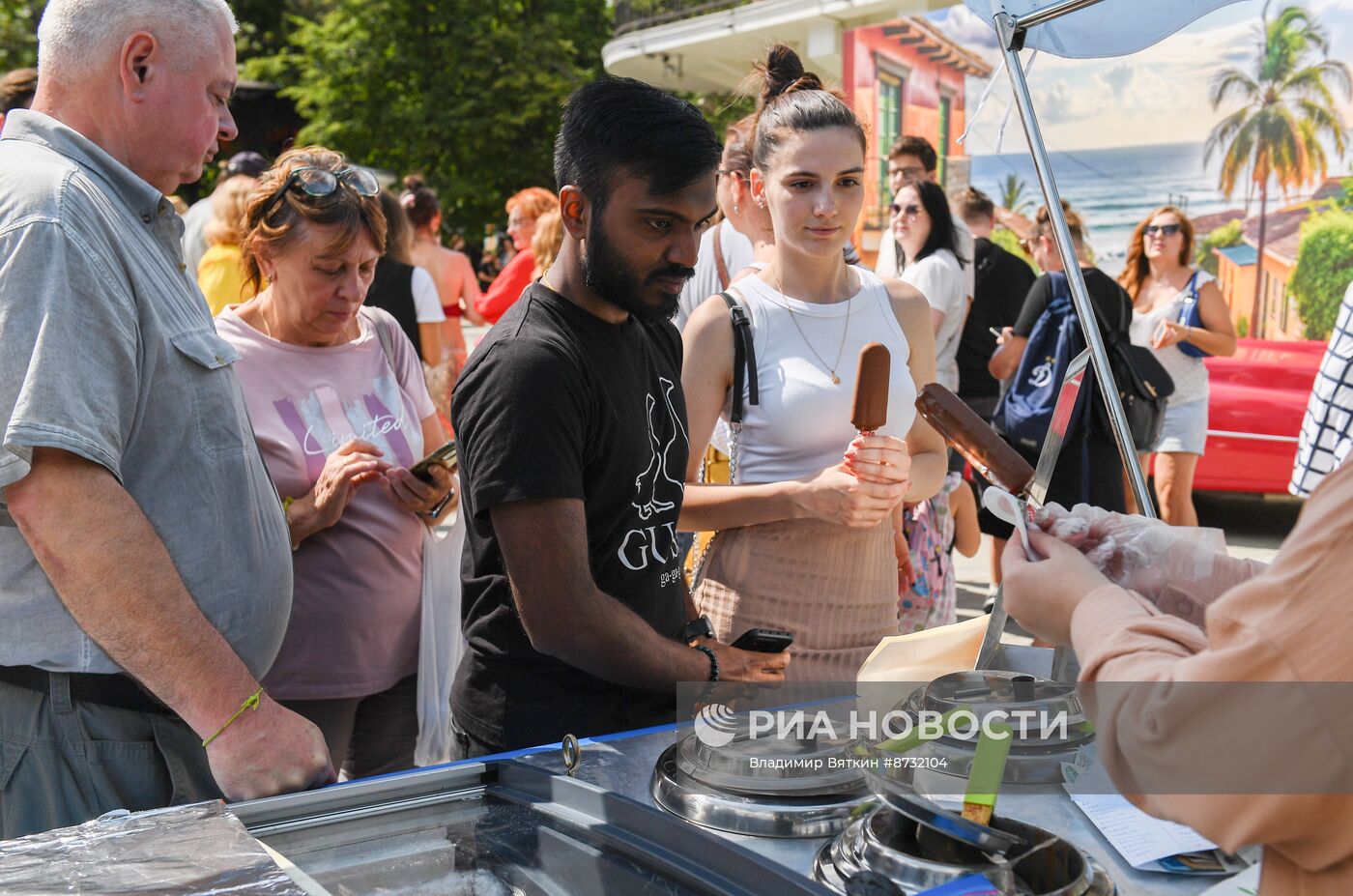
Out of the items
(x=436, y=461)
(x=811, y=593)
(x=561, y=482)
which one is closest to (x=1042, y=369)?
(x=811, y=593)

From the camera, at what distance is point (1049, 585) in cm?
111

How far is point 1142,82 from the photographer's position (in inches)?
335

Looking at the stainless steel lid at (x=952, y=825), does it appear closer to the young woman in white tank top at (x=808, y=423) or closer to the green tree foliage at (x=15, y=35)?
the young woman in white tank top at (x=808, y=423)

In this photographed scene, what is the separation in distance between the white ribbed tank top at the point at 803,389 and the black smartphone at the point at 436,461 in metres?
0.59

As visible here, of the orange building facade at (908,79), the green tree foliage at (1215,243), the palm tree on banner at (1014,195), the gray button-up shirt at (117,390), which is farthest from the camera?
the orange building facade at (908,79)

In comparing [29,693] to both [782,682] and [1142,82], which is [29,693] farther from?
[1142,82]

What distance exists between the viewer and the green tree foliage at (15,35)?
19938 mm

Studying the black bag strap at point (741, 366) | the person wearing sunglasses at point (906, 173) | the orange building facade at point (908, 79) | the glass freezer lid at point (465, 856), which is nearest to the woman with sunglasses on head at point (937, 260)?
the person wearing sunglasses at point (906, 173)

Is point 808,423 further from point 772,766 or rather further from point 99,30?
point 99,30

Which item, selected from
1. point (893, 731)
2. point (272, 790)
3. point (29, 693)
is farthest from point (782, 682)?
point (29, 693)

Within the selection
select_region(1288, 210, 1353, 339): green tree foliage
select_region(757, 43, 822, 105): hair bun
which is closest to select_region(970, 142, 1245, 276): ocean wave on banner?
select_region(1288, 210, 1353, 339): green tree foliage

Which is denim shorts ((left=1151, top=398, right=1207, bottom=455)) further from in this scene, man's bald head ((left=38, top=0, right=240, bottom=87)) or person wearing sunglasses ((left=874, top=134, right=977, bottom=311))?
man's bald head ((left=38, top=0, right=240, bottom=87))

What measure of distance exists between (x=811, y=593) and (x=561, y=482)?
2.93 ft

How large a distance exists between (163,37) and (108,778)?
41.3 inches
